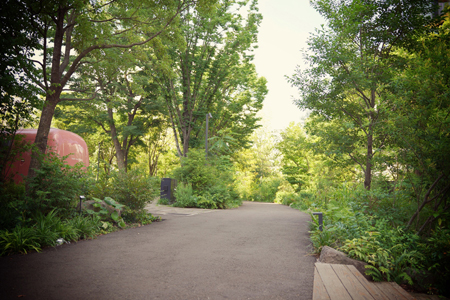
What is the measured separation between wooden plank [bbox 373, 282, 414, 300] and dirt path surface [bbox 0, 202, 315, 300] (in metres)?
0.88

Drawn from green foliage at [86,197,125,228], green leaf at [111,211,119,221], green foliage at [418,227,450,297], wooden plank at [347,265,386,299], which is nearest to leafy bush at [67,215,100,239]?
green foliage at [86,197,125,228]

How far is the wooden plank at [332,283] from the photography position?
125 inches

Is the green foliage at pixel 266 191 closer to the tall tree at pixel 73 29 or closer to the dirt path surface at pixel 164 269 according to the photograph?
the tall tree at pixel 73 29

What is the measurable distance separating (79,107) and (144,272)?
23007 millimetres

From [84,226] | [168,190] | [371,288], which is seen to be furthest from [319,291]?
[168,190]

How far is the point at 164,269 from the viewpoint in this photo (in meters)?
4.45

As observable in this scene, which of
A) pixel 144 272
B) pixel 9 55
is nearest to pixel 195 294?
pixel 144 272

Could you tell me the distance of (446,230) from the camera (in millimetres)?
4004

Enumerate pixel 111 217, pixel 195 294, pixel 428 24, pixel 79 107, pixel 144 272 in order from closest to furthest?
pixel 195 294 < pixel 144 272 < pixel 428 24 < pixel 111 217 < pixel 79 107

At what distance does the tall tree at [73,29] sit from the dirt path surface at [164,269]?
11.2 ft

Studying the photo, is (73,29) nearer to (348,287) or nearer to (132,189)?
(132,189)

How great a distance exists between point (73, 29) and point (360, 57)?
32.4ft

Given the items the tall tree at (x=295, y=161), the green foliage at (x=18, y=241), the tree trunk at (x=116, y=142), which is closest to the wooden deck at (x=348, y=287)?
the green foliage at (x=18, y=241)

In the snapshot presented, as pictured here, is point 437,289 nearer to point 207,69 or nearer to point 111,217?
point 111,217
